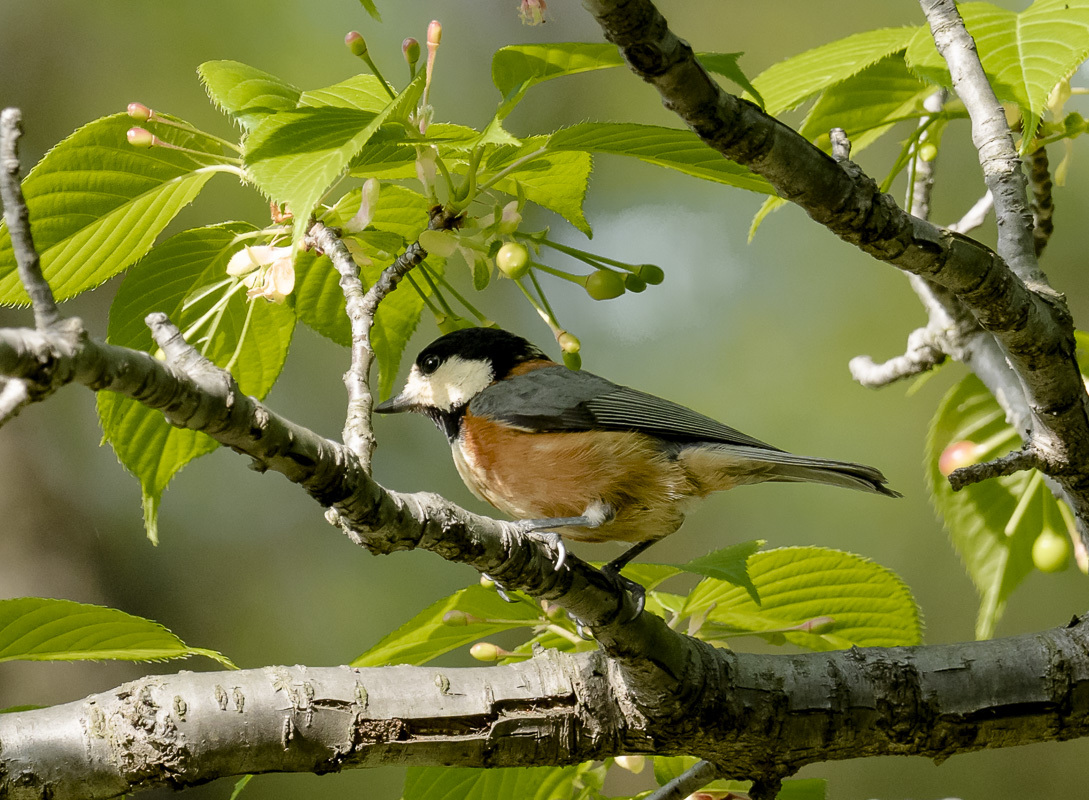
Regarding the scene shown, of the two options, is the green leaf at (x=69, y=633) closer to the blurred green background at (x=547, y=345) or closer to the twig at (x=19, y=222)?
the twig at (x=19, y=222)

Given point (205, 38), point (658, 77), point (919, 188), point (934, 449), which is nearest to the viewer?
point (658, 77)

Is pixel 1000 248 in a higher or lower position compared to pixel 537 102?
lower

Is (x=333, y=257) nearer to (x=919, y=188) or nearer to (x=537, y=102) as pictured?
(x=919, y=188)

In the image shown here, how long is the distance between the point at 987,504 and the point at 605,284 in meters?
1.45

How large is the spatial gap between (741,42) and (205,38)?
424 cm

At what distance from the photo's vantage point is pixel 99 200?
7.09 ft

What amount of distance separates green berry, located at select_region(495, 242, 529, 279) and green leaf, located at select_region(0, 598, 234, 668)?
95cm

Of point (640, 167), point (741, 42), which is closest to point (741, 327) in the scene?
point (640, 167)

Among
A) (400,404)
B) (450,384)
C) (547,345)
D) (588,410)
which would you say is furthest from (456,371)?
(547,345)

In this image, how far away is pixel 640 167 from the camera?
26.4 feet

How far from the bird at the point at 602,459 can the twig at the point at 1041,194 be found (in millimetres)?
963

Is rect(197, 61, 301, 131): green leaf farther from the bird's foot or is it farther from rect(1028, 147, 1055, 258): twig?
rect(1028, 147, 1055, 258): twig

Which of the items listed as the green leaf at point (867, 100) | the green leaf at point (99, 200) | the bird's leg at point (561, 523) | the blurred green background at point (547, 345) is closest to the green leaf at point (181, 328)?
the green leaf at point (99, 200)

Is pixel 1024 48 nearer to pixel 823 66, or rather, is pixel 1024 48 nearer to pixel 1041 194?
pixel 823 66
